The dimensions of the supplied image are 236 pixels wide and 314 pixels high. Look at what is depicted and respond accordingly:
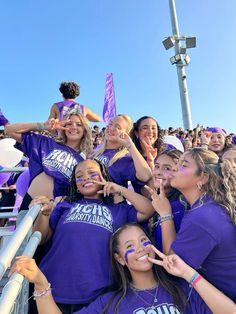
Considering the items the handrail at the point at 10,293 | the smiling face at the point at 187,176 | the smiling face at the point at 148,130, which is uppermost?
the smiling face at the point at 148,130

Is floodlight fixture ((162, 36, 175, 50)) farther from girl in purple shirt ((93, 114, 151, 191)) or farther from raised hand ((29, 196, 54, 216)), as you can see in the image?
raised hand ((29, 196, 54, 216))

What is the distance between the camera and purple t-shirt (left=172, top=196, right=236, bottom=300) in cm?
158

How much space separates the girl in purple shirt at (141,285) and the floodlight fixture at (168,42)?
30.8 feet

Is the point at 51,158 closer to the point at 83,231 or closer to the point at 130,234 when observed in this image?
the point at 83,231

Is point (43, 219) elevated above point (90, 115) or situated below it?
below

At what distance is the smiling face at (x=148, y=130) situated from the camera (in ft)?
10.5

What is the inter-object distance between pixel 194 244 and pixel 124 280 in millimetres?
524

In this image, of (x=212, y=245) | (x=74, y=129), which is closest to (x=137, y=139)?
(x=74, y=129)

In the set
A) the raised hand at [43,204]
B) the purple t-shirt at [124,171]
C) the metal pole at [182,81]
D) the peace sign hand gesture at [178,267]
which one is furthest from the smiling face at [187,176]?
the metal pole at [182,81]

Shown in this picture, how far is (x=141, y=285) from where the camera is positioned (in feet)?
5.98

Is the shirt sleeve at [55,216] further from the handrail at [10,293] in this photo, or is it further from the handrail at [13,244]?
the handrail at [10,293]

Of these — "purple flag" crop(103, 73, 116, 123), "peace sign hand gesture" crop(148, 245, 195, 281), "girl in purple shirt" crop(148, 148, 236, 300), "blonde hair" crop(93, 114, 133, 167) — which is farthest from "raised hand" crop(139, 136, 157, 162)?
"purple flag" crop(103, 73, 116, 123)

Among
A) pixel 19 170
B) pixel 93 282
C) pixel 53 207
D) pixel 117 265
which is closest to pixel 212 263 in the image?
pixel 117 265

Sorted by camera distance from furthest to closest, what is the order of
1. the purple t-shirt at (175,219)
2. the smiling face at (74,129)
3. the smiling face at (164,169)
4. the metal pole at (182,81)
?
the metal pole at (182,81) < the smiling face at (74,129) < the smiling face at (164,169) < the purple t-shirt at (175,219)
